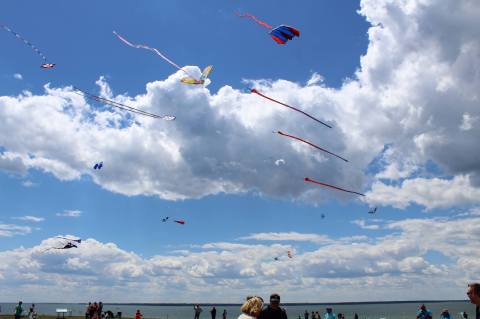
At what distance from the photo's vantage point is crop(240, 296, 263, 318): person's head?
291 inches

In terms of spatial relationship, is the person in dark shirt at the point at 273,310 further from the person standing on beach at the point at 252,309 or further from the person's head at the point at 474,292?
the person's head at the point at 474,292

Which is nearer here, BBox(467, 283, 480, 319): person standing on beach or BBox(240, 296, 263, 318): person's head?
BBox(467, 283, 480, 319): person standing on beach

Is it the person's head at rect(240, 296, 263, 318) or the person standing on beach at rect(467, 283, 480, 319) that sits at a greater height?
the person standing on beach at rect(467, 283, 480, 319)

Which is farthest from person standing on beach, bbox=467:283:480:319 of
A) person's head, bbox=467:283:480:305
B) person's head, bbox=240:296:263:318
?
person's head, bbox=240:296:263:318

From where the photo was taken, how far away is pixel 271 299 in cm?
895

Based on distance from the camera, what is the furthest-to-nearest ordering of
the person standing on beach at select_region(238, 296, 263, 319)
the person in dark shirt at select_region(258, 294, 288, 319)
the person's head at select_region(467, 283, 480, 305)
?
1. the person in dark shirt at select_region(258, 294, 288, 319)
2. the person standing on beach at select_region(238, 296, 263, 319)
3. the person's head at select_region(467, 283, 480, 305)

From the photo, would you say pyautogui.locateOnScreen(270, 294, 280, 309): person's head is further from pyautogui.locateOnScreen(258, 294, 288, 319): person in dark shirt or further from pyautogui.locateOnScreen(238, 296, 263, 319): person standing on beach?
pyautogui.locateOnScreen(238, 296, 263, 319): person standing on beach

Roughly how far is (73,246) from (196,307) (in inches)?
752

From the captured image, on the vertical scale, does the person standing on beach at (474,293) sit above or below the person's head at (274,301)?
above

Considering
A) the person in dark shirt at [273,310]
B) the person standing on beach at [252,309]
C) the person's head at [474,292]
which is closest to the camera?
the person's head at [474,292]

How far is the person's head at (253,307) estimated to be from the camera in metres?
7.40

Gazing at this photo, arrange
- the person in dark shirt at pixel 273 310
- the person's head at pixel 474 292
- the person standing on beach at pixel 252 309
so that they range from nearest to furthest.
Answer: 1. the person's head at pixel 474 292
2. the person standing on beach at pixel 252 309
3. the person in dark shirt at pixel 273 310

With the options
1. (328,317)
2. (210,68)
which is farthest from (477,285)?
(210,68)

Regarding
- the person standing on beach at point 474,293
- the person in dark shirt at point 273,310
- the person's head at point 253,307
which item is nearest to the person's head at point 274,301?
the person in dark shirt at point 273,310
